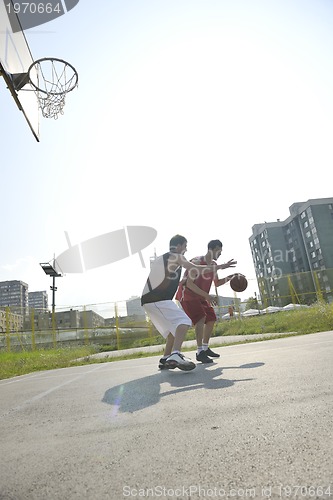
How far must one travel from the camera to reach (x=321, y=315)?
10711 mm

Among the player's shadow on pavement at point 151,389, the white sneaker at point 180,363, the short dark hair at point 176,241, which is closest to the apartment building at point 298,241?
the short dark hair at point 176,241

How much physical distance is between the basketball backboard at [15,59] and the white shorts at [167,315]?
4962 millimetres

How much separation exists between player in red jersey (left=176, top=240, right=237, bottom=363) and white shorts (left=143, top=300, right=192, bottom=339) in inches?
20.6

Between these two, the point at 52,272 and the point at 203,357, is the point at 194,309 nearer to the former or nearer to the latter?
the point at 203,357

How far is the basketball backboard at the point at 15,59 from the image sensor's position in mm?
6387

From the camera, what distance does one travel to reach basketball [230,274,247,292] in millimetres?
6121

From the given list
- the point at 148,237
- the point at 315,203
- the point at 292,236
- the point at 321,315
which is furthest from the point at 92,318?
the point at 292,236

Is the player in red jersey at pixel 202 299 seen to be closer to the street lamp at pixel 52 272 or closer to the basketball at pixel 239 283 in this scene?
the basketball at pixel 239 283

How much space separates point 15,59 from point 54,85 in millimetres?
1020

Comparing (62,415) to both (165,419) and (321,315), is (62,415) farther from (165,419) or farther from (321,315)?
(321,315)

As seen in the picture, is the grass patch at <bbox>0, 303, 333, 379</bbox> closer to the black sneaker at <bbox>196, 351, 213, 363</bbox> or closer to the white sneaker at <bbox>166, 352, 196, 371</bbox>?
the black sneaker at <bbox>196, 351, 213, 363</bbox>

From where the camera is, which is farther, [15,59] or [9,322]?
[9,322]

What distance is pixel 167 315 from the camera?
4297 mm

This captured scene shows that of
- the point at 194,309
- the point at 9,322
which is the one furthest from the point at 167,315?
the point at 9,322
